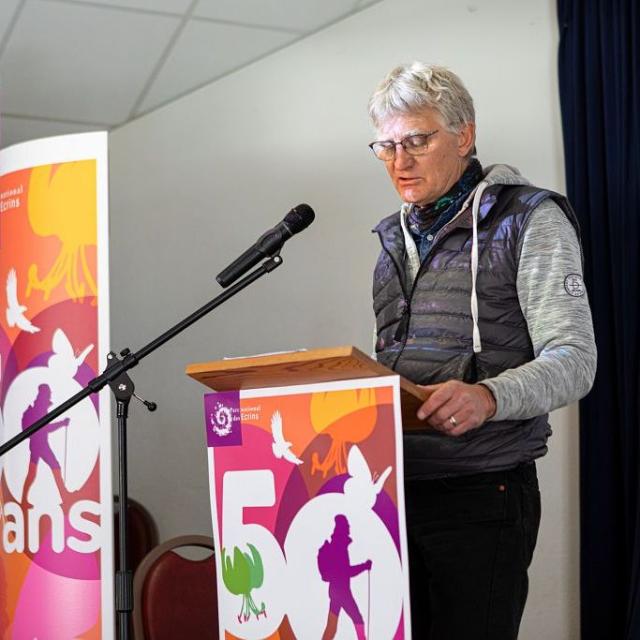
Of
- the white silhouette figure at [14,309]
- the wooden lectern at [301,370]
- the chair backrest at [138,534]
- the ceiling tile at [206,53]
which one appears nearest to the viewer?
the wooden lectern at [301,370]

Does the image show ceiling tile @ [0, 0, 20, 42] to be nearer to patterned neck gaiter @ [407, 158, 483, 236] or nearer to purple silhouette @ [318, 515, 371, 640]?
patterned neck gaiter @ [407, 158, 483, 236]

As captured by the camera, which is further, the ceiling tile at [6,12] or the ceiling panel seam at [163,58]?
the ceiling panel seam at [163,58]

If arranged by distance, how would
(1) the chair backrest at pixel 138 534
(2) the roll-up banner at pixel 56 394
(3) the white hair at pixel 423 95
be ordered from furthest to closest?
1. (1) the chair backrest at pixel 138 534
2. (2) the roll-up banner at pixel 56 394
3. (3) the white hair at pixel 423 95

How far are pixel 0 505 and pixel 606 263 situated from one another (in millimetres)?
1882

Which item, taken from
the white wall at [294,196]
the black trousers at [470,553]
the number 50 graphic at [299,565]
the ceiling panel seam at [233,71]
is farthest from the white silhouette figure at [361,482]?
the ceiling panel seam at [233,71]

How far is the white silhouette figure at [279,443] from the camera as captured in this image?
1.76 metres

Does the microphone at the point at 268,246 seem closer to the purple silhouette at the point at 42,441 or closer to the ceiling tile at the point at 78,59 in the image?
the purple silhouette at the point at 42,441

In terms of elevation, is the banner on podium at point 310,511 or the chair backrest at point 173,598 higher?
the banner on podium at point 310,511

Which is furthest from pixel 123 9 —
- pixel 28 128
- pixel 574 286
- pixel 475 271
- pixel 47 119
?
pixel 574 286

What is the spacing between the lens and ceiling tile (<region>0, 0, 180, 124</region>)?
151 inches

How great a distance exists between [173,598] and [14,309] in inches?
32.3

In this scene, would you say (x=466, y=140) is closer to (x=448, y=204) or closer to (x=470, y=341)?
(x=448, y=204)

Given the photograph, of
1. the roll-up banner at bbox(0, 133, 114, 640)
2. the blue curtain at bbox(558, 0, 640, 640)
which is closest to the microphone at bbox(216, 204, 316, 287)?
the roll-up banner at bbox(0, 133, 114, 640)

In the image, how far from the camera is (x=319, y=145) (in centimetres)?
405
